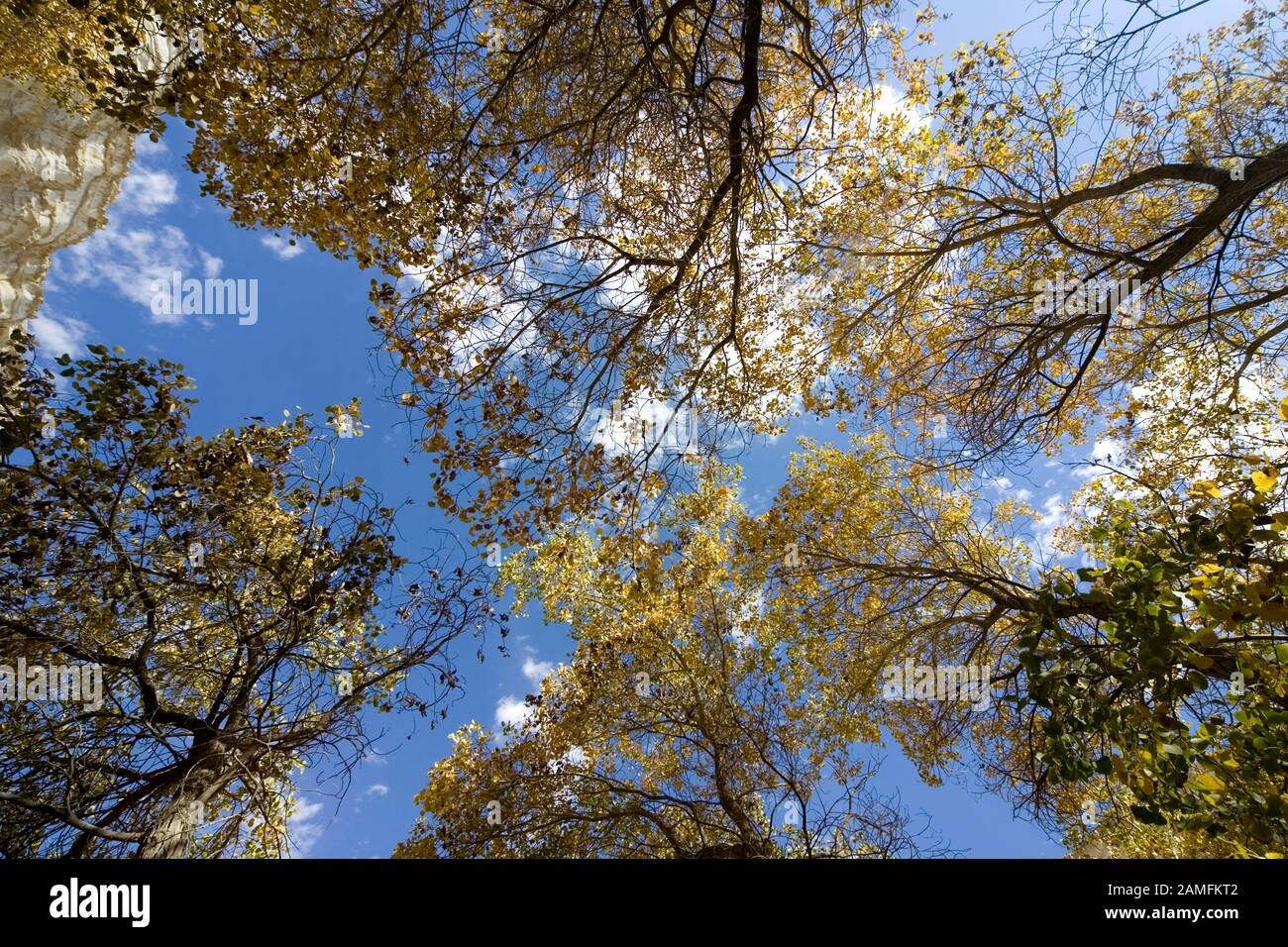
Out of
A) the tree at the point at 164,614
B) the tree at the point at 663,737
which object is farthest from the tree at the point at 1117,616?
the tree at the point at 164,614

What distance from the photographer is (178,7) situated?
15.4 feet

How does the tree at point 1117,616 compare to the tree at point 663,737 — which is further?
the tree at point 663,737

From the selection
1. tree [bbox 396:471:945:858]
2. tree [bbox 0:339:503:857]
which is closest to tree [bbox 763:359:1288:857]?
tree [bbox 396:471:945:858]

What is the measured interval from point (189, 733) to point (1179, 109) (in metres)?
12.9

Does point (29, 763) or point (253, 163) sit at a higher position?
point (253, 163)

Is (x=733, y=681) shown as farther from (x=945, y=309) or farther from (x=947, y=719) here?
(x=945, y=309)

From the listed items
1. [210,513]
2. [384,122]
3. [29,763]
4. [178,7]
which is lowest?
[29,763]

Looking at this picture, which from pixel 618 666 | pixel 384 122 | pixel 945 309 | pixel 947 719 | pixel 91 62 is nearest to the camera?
pixel 91 62

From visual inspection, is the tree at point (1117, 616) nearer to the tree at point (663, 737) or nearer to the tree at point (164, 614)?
the tree at point (663, 737)

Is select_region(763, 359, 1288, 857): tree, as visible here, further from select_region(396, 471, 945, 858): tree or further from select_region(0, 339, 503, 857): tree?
select_region(0, 339, 503, 857): tree

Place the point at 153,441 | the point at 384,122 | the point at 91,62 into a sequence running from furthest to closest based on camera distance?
the point at 384,122 < the point at 153,441 < the point at 91,62

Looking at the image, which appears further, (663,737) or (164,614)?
(663,737)

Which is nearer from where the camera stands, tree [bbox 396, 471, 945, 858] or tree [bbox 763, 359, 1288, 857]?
tree [bbox 763, 359, 1288, 857]
